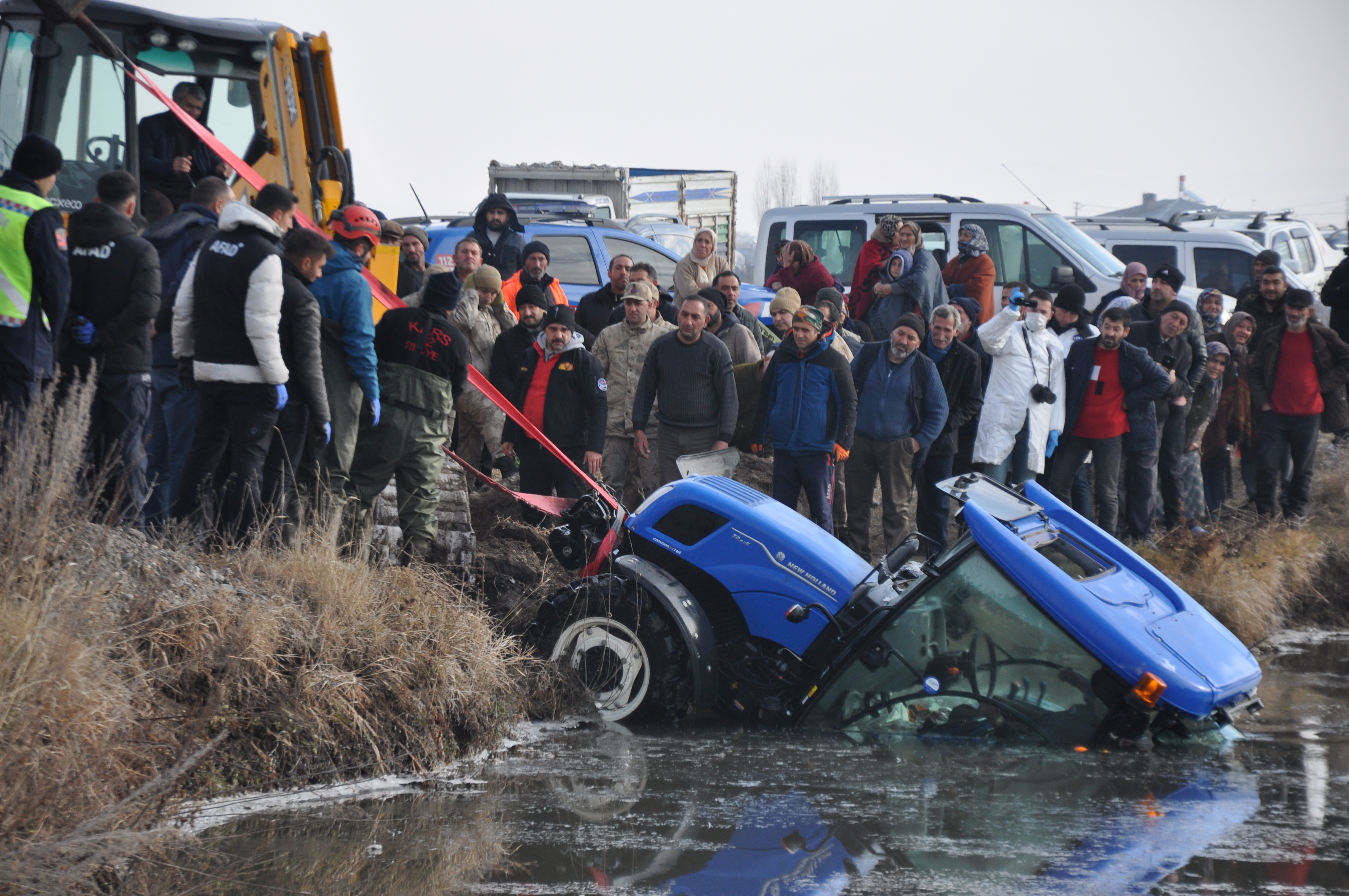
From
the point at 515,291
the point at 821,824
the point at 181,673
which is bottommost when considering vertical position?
the point at 821,824

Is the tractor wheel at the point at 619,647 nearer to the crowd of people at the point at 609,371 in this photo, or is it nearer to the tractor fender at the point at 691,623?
the tractor fender at the point at 691,623

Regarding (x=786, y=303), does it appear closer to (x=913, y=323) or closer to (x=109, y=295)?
(x=913, y=323)

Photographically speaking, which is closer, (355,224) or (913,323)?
(355,224)

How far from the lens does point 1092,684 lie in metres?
5.20

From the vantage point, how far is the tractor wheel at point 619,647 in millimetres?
6066

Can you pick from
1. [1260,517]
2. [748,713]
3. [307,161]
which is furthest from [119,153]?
[1260,517]

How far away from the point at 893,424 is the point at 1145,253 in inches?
330

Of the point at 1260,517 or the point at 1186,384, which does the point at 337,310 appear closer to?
the point at 1186,384

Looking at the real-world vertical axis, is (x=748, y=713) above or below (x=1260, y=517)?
below

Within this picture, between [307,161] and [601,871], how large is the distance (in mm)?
7384

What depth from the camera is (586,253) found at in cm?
1341

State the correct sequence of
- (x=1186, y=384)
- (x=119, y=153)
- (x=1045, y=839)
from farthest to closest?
(x=1186, y=384)
(x=119, y=153)
(x=1045, y=839)

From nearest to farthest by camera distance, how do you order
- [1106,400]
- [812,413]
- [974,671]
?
[974,671]
[812,413]
[1106,400]

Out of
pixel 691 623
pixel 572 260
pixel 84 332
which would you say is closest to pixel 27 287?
pixel 84 332
